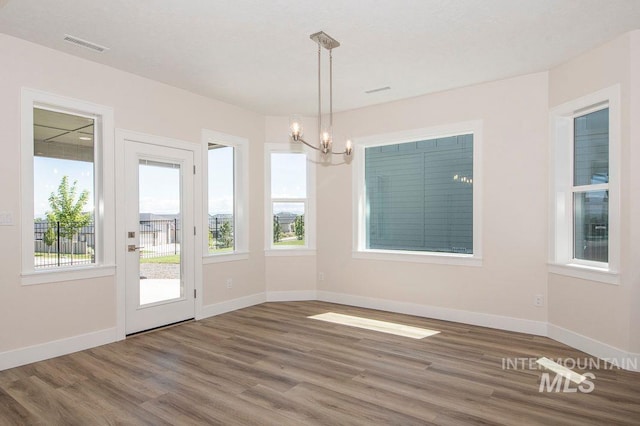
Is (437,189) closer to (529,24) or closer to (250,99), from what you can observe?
(529,24)

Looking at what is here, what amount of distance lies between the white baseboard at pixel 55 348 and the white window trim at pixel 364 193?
332cm

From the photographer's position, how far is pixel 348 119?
19.0 ft

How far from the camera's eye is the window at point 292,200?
6078 mm

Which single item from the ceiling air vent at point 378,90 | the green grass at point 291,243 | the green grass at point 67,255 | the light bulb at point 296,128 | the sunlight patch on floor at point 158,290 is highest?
the ceiling air vent at point 378,90

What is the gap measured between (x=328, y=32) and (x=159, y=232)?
2.97 metres

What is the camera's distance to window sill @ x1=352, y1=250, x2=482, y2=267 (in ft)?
15.6

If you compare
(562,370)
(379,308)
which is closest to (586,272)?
(562,370)

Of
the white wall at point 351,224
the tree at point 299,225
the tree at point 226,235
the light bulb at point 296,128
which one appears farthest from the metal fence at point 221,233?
the light bulb at point 296,128

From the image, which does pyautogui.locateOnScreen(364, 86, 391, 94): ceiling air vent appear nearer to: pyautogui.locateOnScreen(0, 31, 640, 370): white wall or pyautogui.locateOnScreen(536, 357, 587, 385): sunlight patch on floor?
pyautogui.locateOnScreen(0, 31, 640, 370): white wall

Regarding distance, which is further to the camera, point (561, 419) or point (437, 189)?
point (437, 189)

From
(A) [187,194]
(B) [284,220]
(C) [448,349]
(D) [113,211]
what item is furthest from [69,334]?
(C) [448,349]

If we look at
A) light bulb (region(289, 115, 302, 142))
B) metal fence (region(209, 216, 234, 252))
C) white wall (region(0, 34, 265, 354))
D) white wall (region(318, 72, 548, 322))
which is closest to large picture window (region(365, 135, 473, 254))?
white wall (region(318, 72, 548, 322))

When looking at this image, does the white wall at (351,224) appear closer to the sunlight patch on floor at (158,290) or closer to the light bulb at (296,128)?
the sunlight patch on floor at (158,290)

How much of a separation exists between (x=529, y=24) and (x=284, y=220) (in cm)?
406
